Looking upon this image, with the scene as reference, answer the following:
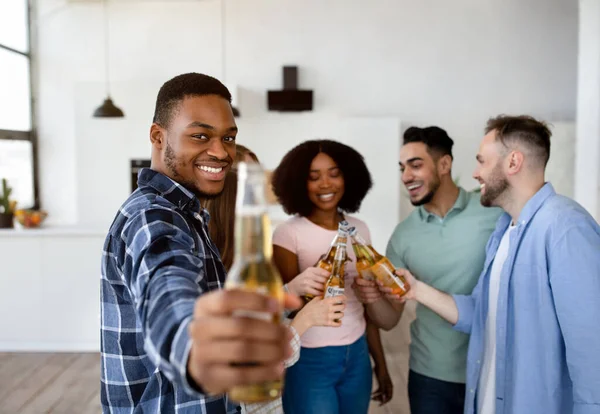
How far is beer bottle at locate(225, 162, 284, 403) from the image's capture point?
23.5 inches

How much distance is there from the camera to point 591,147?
9.50 ft

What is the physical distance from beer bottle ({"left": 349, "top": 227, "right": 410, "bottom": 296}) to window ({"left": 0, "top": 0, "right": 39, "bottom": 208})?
5.46 m

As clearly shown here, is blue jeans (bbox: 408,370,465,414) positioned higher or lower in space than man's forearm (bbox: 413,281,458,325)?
lower

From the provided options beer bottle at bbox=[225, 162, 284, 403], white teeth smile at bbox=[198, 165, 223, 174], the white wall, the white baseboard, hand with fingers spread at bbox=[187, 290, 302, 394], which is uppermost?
the white wall

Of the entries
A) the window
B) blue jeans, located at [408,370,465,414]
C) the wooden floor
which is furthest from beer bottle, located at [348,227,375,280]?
the window

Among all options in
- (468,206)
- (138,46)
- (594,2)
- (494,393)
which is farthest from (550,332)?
(138,46)

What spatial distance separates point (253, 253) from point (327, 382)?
4.01 ft

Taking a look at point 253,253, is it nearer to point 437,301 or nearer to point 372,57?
point 437,301

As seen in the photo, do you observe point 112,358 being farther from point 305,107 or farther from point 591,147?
point 305,107

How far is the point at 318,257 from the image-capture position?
1.83 metres

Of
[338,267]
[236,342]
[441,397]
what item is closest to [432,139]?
[338,267]

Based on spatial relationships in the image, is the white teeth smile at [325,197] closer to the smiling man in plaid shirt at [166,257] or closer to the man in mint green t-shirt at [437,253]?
the man in mint green t-shirt at [437,253]

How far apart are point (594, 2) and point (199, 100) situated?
2.77 metres

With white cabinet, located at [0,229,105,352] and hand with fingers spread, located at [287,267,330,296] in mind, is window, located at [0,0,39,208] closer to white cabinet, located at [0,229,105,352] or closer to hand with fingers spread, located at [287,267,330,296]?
white cabinet, located at [0,229,105,352]
